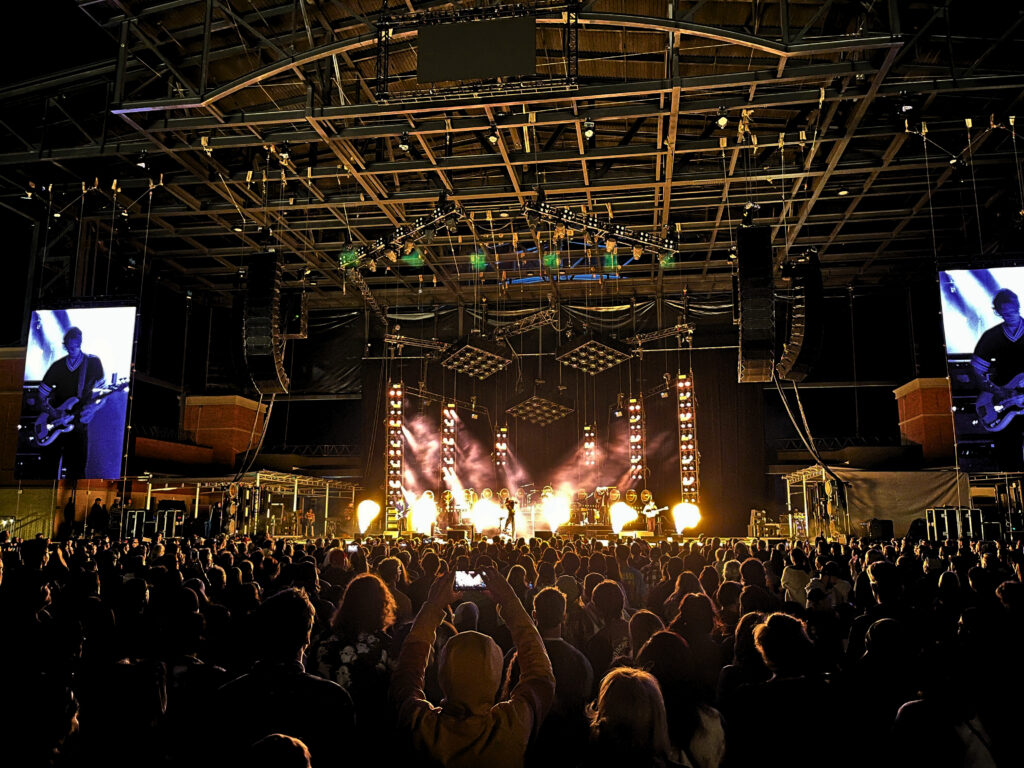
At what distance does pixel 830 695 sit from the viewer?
256 centimetres

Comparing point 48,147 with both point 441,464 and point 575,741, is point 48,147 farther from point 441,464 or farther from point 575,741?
point 575,741

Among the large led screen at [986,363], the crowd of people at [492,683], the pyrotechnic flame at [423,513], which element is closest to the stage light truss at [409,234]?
the large led screen at [986,363]

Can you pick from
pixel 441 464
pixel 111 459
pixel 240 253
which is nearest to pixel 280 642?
pixel 111 459

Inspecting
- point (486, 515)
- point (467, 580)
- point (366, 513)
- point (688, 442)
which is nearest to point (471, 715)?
point (467, 580)

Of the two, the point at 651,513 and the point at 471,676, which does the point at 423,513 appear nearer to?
the point at 651,513

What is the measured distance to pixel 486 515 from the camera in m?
23.5

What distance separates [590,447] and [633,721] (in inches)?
862

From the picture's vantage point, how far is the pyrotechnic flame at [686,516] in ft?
70.1

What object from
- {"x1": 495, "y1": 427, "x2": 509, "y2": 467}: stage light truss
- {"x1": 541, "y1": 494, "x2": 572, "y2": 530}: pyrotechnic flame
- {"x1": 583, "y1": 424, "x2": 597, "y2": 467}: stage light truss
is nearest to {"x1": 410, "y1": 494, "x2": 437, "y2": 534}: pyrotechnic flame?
{"x1": 495, "y1": 427, "x2": 509, "y2": 467}: stage light truss

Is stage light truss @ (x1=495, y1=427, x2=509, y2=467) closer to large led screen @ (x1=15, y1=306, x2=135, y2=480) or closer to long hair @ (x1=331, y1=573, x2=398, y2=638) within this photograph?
large led screen @ (x1=15, y1=306, x2=135, y2=480)

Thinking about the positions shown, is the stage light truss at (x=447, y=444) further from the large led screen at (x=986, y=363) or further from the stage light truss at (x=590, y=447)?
the large led screen at (x=986, y=363)

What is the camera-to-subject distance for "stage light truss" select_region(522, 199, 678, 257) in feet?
46.7

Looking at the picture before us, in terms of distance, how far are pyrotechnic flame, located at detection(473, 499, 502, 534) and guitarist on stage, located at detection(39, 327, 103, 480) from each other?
11.7m

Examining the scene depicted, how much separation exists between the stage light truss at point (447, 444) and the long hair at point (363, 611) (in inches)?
769
